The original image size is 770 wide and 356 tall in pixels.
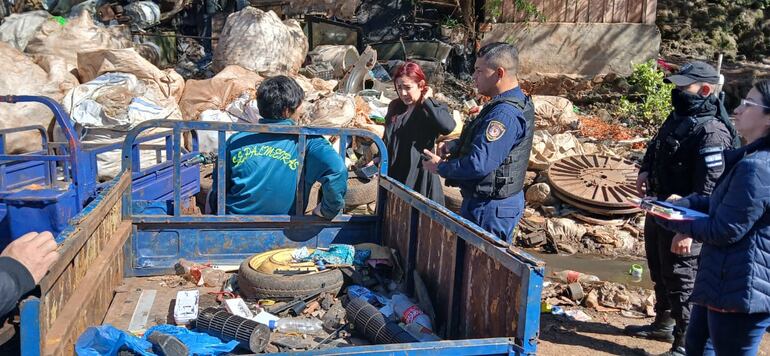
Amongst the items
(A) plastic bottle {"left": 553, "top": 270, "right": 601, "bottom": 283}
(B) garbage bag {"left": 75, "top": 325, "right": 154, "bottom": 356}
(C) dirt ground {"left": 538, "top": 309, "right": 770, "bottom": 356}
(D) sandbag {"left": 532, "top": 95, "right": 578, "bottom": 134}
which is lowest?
(C) dirt ground {"left": 538, "top": 309, "right": 770, "bottom": 356}

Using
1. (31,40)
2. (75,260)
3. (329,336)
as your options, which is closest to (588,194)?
(329,336)

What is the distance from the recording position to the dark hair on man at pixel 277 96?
3.64 m

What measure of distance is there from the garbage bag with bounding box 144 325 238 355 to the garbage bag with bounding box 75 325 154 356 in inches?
8.1

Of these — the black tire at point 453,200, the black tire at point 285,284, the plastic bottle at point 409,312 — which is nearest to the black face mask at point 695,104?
the plastic bottle at point 409,312

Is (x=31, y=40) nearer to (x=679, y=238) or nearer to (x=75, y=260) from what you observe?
(x=75, y=260)

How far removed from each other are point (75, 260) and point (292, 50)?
8282mm

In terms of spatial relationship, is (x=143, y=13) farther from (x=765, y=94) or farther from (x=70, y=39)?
(x=765, y=94)

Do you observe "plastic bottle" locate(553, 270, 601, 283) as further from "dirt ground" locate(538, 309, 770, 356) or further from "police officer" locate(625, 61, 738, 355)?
"police officer" locate(625, 61, 738, 355)

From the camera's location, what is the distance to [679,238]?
302 centimetres

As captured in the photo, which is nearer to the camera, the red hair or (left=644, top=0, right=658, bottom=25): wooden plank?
the red hair

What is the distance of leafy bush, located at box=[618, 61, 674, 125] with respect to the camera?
10.1 metres

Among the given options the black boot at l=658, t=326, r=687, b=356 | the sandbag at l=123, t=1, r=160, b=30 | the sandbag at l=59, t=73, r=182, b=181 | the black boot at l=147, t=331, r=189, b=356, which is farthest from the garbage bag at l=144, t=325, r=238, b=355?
the sandbag at l=123, t=1, r=160, b=30

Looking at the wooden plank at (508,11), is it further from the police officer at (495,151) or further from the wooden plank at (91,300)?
the wooden plank at (91,300)

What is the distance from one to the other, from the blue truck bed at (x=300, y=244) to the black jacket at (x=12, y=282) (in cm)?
4
